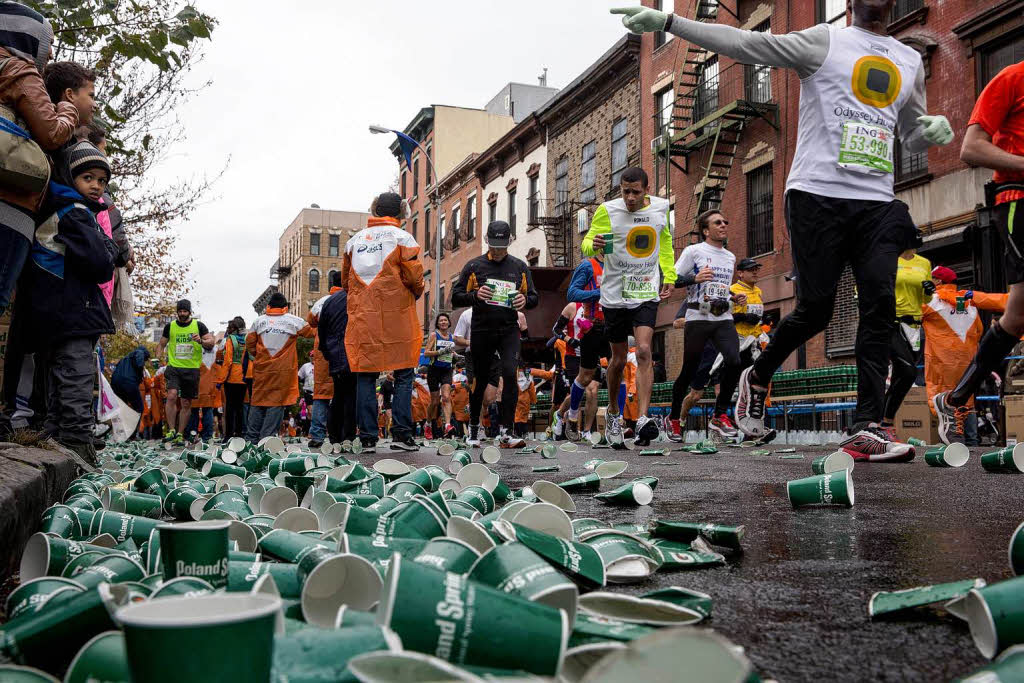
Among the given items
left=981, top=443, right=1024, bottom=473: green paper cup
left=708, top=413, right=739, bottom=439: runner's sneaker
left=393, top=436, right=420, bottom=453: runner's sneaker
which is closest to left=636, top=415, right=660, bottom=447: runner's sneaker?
left=708, top=413, right=739, bottom=439: runner's sneaker

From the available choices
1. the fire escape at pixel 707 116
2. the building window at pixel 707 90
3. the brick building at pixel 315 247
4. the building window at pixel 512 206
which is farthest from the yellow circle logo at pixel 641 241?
A: the brick building at pixel 315 247

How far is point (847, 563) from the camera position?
1.90m

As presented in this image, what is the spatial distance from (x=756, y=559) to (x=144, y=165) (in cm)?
1423

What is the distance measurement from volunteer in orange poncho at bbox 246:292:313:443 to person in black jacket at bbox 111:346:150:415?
8.16 feet

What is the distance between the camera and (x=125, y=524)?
90.7 inches

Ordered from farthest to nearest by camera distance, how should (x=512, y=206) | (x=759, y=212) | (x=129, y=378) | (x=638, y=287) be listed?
(x=512, y=206)
(x=759, y=212)
(x=129, y=378)
(x=638, y=287)

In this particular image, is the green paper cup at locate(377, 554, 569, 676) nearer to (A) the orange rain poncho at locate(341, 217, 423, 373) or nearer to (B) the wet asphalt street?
(B) the wet asphalt street

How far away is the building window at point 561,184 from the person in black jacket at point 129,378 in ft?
67.5

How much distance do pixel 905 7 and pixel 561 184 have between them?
1524cm

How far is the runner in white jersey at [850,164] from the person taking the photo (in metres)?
4.57

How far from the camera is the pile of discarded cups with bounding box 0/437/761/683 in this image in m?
0.79

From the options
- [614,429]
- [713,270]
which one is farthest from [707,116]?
[614,429]

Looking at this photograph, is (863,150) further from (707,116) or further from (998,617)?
(707,116)

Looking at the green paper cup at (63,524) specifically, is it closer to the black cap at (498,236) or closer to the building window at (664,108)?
the black cap at (498,236)
